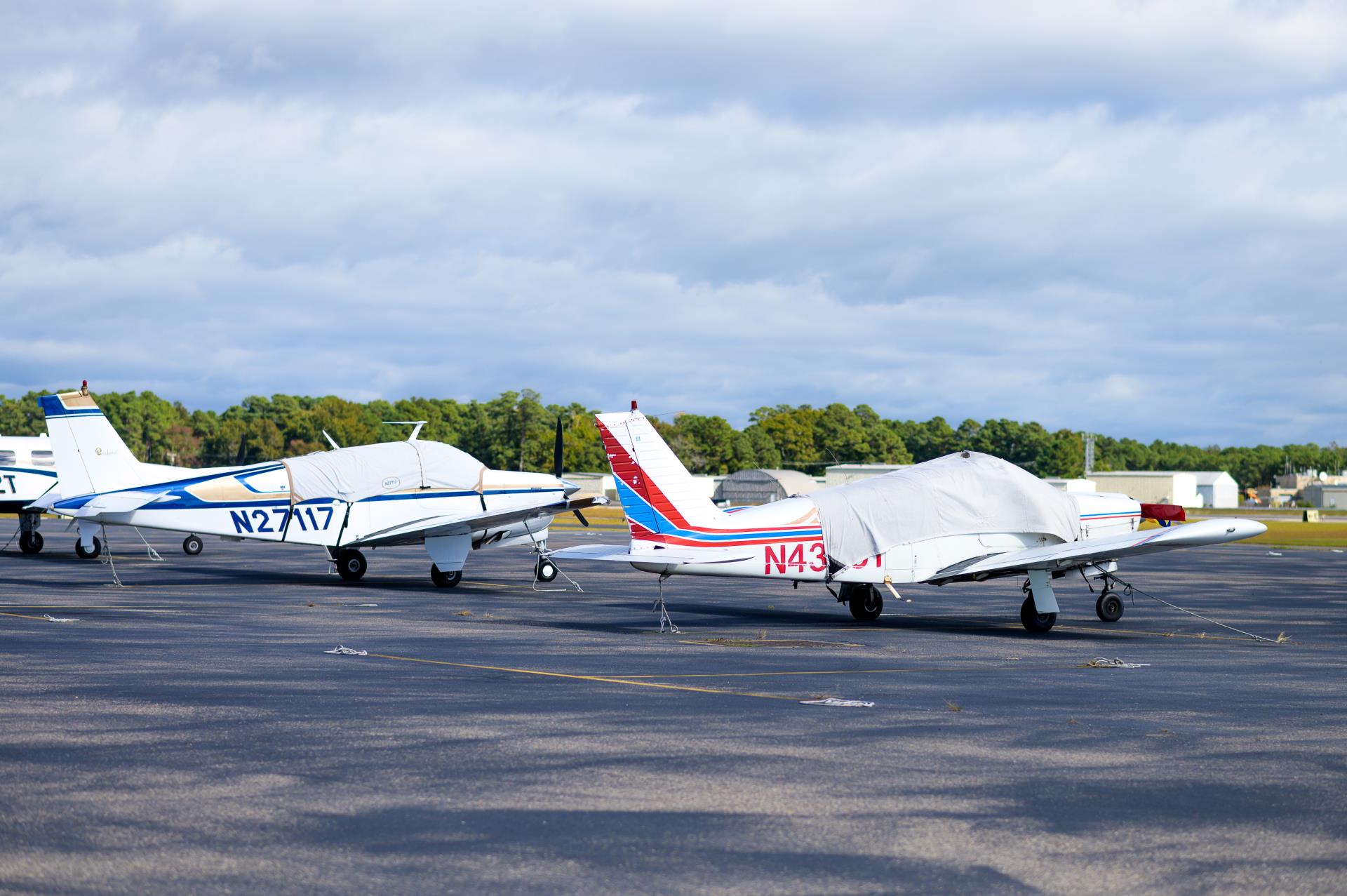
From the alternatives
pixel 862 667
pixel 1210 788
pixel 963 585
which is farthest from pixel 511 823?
pixel 963 585

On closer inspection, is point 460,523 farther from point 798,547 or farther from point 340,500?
point 798,547

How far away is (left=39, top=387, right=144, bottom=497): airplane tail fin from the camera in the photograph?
99.5ft

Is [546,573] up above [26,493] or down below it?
below

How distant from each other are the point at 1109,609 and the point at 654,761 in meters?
15.4

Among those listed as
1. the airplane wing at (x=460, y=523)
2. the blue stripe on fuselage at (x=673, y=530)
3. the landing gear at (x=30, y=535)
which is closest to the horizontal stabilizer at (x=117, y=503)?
the airplane wing at (x=460, y=523)

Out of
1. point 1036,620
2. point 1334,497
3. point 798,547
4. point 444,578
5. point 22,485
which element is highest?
point 22,485

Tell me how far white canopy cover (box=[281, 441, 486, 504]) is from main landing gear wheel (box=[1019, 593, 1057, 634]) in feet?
42.9

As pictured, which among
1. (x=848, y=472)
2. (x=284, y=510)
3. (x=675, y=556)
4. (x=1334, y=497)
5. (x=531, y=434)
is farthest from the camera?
(x=1334, y=497)

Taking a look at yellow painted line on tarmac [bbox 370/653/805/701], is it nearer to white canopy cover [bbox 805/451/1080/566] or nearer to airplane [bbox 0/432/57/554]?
white canopy cover [bbox 805/451/1080/566]

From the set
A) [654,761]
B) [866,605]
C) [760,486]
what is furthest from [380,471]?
[760,486]

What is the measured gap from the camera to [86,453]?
99.9ft

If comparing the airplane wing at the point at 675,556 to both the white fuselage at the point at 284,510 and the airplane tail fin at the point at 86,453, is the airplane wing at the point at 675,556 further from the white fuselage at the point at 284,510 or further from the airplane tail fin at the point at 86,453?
the airplane tail fin at the point at 86,453

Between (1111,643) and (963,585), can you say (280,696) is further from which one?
(963,585)

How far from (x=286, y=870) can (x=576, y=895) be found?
141cm
